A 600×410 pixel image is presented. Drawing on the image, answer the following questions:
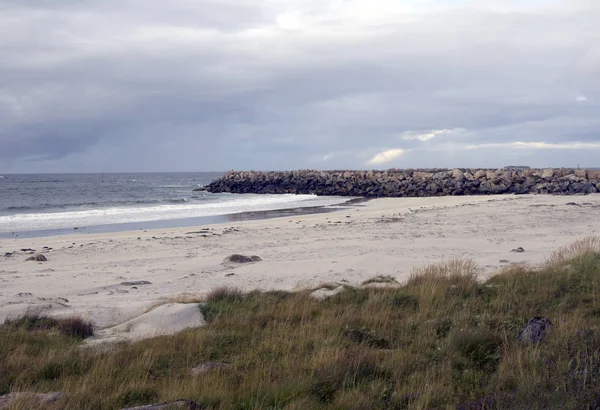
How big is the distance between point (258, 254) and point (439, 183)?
111 feet

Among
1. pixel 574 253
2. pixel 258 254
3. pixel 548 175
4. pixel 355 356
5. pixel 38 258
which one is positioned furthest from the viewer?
pixel 548 175

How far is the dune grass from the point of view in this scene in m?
4.48

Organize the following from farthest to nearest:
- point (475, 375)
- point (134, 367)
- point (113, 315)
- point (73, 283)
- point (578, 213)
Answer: point (578, 213) → point (73, 283) → point (113, 315) → point (134, 367) → point (475, 375)

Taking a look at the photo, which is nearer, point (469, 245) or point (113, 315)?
point (113, 315)

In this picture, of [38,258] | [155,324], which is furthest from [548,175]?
[155,324]

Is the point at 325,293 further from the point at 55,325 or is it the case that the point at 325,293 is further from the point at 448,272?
the point at 55,325

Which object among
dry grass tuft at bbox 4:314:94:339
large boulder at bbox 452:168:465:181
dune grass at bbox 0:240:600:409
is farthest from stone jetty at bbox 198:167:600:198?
dry grass tuft at bbox 4:314:94:339

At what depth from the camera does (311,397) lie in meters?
4.56

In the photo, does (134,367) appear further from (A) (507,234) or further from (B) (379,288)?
(A) (507,234)

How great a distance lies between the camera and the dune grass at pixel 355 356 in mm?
4480

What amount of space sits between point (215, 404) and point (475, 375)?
225 cm

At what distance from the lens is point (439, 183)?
46.2 m

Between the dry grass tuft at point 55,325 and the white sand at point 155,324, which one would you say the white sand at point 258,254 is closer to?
the dry grass tuft at point 55,325

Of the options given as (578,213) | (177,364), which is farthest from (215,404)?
(578,213)
